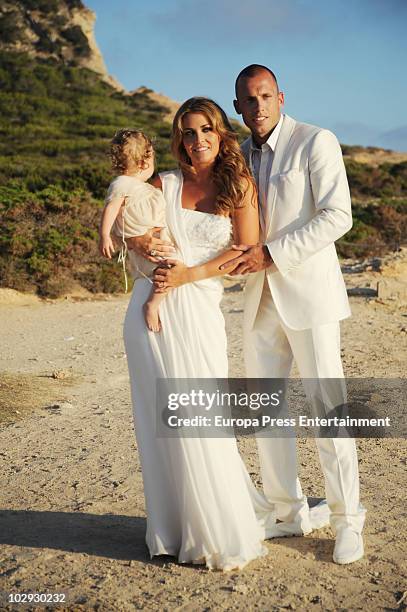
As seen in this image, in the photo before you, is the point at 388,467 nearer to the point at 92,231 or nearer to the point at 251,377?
the point at 251,377

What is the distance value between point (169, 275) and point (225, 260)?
0.88ft

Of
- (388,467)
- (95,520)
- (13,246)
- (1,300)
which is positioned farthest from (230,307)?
(95,520)

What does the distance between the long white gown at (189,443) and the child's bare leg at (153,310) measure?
29 mm

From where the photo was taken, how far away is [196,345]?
3641 mm

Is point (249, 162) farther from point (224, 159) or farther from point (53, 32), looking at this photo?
point (53, 32)

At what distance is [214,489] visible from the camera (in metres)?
3.58

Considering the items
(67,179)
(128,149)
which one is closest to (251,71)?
(128,149)

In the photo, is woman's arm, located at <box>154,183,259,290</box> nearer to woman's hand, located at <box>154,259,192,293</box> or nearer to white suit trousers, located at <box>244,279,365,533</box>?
woman's hand, located at <box>154,259,192,293</box>

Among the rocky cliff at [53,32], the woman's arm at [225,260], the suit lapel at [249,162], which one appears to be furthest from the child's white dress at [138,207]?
the rocky cliff at [53,32]

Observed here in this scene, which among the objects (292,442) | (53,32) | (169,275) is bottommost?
(292,442)

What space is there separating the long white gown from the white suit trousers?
11.4 inches

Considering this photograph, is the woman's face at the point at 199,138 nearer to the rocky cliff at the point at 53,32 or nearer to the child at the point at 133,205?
the child at the point at 133,205

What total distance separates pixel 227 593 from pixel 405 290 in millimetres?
8628

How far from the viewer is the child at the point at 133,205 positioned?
141 inches
